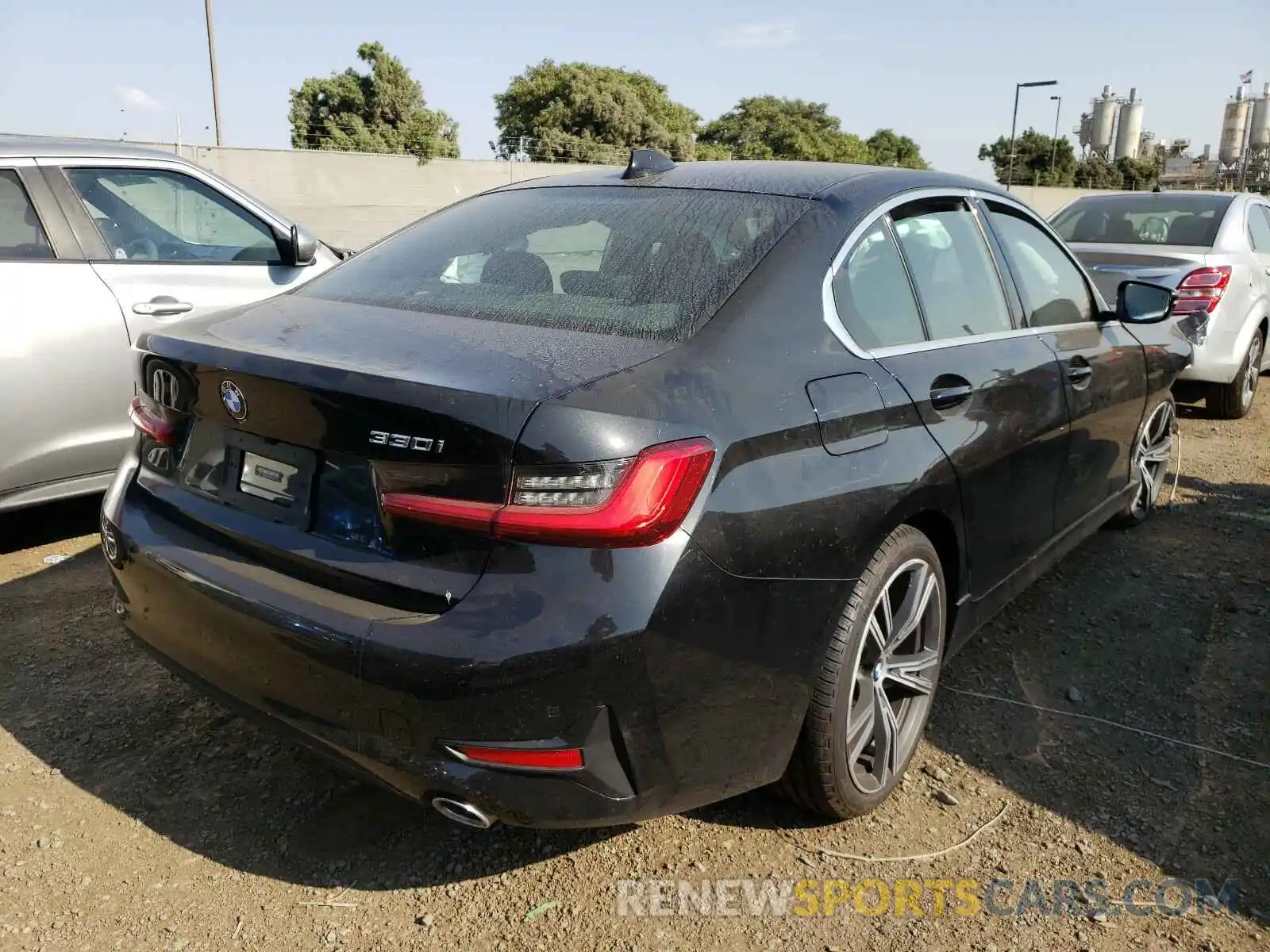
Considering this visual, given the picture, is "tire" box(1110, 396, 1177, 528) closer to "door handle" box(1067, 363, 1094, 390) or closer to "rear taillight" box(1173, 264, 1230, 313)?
"door handle" box(1067, 363, 1094, 390)

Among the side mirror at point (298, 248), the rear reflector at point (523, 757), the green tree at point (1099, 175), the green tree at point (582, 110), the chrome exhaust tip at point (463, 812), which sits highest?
the green tree at point (582, 110)

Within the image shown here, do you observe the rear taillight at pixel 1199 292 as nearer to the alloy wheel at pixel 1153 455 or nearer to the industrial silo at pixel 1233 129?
the alloy wheel at pixel 1153 455

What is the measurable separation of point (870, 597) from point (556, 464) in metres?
0.90

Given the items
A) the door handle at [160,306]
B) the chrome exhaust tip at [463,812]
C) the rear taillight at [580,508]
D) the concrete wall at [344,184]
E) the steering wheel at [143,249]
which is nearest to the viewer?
the rear taillight at [580,508]

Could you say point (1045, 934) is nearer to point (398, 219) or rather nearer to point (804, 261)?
point (804, 261)

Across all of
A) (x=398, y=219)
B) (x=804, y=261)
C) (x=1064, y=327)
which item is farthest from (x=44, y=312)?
(x=398, y=219)

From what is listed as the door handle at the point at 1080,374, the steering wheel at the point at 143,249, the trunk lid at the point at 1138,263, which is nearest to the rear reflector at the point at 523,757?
the door handle at the point at 1080,374

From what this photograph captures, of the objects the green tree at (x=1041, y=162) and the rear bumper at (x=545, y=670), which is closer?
the rear bumper at (x=545, y=670)

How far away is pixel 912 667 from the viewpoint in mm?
2604

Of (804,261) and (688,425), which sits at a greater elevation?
(804,261)

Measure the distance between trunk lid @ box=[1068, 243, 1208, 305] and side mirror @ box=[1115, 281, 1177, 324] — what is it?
2.47 m

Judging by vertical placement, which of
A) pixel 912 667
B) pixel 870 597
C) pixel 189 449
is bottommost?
pixel 912 667

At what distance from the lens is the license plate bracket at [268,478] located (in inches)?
79.2

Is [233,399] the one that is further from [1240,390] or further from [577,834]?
[1240,390]
